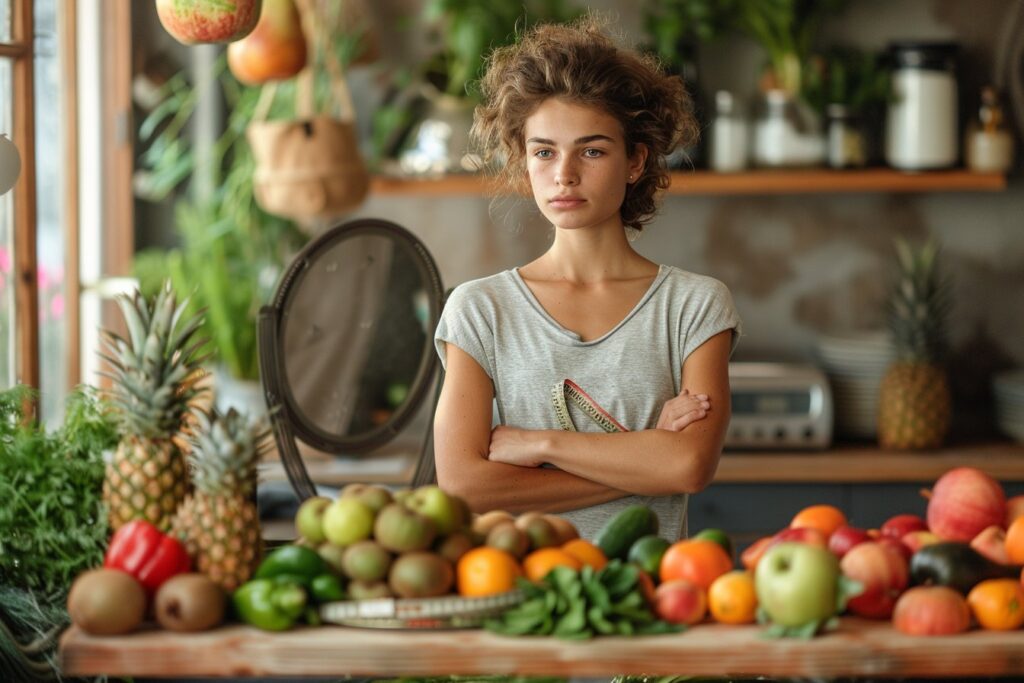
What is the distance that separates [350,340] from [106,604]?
1216 mm

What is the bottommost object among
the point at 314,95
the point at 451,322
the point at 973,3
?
the point at 451,322

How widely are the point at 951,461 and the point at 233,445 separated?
2.61 metres

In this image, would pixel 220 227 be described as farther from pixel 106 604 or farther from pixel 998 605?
pixel 998 605

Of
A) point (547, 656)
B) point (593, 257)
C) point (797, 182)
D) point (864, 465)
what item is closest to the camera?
point (547, 656)

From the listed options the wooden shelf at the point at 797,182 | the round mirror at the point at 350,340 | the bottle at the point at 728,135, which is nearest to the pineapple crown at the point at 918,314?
the wooden shelf at the point at 797,182

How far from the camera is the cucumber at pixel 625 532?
1530 millimetres

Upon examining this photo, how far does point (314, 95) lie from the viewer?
390cm

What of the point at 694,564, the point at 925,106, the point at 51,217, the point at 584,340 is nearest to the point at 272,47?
the point at 51,217

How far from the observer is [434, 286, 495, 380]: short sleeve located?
6.63 ft

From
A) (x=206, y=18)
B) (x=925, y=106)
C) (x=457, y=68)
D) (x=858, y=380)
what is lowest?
(x=858, y=380)

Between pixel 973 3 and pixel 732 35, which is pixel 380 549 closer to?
pixel 732 35

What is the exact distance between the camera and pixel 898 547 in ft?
4.79

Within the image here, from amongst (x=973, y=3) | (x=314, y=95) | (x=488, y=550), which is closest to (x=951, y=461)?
(x=973, y=3)

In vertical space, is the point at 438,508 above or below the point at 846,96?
below
